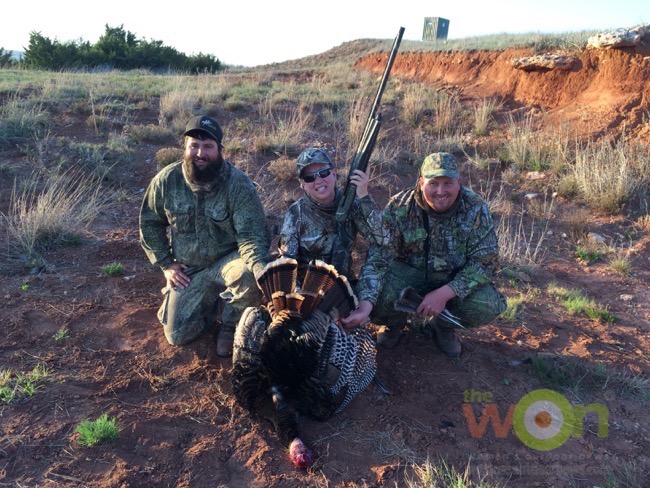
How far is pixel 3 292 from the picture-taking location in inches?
198

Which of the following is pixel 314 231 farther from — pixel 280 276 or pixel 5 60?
pixel 5 60

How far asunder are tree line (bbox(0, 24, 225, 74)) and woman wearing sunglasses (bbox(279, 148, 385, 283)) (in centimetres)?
2007

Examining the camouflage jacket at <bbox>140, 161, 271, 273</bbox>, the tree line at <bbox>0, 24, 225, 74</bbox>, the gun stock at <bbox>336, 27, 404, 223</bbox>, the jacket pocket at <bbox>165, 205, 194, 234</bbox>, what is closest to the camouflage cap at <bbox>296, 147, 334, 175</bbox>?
the gun stock at <bbox>336, 27, 404, 223</bbox>

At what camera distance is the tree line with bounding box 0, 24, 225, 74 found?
22.3m

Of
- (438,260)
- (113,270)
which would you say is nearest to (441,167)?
(438,260)

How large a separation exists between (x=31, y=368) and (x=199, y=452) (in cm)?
167

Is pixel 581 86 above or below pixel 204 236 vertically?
above

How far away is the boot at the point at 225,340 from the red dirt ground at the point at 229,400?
88 millimetres

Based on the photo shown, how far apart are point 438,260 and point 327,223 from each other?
1.04 m

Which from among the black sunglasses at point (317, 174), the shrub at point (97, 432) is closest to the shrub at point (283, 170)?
the black sunglasses at point (317, 174)

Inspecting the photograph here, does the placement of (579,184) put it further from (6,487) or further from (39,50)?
(39,50)

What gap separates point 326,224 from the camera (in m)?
4.34

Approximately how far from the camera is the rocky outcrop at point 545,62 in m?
11.9

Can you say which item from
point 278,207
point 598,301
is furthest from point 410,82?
point 598,301
